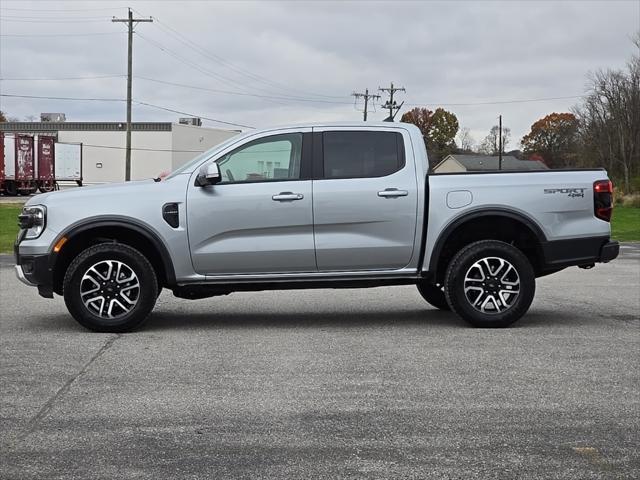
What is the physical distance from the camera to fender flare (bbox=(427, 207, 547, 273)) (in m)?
8.21

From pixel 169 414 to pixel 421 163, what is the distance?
4074mm

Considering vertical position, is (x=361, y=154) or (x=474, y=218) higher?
(x=361, y=154)

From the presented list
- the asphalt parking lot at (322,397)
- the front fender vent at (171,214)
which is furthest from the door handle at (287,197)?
the asphalt parking lot at (322,397)

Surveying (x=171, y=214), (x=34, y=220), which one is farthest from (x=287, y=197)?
(x=34, y=220)

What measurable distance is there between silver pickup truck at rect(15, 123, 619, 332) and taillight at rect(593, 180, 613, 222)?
0.5 inches

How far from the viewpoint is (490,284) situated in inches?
326

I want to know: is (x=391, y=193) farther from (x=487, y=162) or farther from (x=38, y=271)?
(x=487, y=162)

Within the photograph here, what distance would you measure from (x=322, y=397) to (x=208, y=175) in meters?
3.00

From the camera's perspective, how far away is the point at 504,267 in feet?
27.0

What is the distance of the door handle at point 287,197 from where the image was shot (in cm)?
809

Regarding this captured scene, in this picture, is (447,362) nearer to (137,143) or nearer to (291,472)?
(291,472)

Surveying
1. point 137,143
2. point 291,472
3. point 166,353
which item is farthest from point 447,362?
point 137,143

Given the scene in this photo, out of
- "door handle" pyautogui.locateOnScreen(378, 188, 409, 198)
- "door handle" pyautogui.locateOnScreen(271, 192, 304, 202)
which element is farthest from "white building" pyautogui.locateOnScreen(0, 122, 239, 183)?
"door handle" pyautogui.locateOnScreen(378, 188, 409, 198)

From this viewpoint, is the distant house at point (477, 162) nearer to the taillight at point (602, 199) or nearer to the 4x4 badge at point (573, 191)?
the taillight at point (602, 199)
